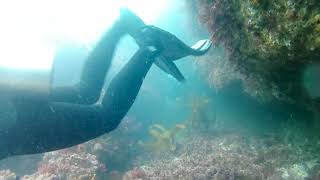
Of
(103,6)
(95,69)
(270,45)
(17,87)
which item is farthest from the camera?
(103,6)

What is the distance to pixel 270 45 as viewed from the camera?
539 centimetres

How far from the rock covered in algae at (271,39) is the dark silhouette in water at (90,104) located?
2.95 feet

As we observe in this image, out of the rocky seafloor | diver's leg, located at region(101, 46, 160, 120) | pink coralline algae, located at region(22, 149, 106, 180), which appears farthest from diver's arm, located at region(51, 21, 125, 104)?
pink coralline algae, located at region(22, 149, 106, 180)

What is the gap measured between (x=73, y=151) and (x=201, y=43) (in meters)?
5.02

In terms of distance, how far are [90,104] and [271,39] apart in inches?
124

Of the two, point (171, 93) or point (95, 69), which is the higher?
point (95, 69)

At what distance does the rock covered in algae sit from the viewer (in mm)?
4711

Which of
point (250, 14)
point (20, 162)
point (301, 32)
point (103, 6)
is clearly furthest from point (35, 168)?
point (103, 6)

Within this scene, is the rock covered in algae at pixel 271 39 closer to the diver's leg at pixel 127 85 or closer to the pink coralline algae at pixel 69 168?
the diver's leg at pixel 127 85

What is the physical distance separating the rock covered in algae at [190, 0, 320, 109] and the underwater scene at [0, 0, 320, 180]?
0.06 feet

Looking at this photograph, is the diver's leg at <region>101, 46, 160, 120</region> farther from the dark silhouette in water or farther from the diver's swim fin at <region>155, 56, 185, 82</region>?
the diver's swim fin at <region>155, 56, 185, 82</region>

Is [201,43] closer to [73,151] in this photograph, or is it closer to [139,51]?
[139,51]

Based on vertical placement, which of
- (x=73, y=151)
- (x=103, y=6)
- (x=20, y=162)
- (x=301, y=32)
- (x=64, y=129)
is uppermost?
(x=301, y=32)

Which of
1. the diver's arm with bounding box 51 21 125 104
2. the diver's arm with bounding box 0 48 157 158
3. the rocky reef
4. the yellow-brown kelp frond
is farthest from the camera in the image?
the yellow-brown kelp frond
